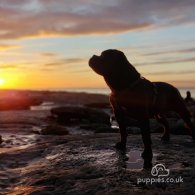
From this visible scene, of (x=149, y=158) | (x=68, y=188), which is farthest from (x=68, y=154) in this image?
(x=68, y=188)

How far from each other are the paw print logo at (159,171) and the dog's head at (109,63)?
91.2 inches

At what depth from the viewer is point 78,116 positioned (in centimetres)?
2562

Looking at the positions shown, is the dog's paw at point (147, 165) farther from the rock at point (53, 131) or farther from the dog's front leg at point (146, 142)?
the rock at point (53, 131)

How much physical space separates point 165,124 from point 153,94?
8.01 feet

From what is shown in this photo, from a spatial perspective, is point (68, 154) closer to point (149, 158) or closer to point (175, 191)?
point (149, 158)

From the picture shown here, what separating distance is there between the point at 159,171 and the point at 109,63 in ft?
8.76

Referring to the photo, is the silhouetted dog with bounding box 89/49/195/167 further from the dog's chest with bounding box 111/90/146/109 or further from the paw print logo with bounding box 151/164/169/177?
the paw print logo with bounding box 151/164/169/177

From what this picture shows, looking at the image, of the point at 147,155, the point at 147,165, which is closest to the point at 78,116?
the point at 147,155

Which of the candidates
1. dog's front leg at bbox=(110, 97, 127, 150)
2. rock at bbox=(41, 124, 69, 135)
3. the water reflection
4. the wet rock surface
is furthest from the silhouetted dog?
rock at bbox=(41, 124, 69, 135)

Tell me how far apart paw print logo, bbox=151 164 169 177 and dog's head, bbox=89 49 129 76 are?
7.60ft

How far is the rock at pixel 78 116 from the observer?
25141mm

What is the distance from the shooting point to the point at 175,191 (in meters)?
5.85

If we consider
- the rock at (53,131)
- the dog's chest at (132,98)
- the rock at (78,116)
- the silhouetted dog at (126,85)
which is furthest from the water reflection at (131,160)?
the rock at (78,116)

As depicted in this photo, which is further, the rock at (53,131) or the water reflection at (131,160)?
the rock at (53,131)
